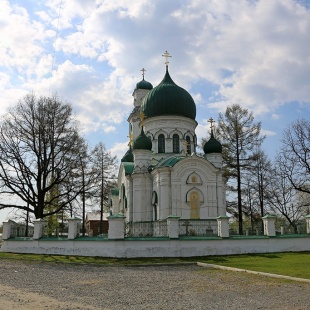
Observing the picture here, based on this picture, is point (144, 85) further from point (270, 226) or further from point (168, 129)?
point (270, 226)

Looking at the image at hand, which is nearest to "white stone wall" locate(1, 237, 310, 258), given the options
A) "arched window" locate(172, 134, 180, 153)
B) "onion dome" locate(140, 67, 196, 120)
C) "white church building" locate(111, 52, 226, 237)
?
"white church building" locate(111, 52, 226, 237)

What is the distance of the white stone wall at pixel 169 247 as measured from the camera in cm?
1797

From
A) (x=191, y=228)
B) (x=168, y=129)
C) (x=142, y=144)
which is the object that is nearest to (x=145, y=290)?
(x=191, y=228)

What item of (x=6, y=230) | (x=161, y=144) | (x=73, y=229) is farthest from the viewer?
(x=161, y=144)

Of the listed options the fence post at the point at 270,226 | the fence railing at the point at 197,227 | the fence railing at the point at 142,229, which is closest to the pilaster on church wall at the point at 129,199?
the fence railing at the point at 142,229

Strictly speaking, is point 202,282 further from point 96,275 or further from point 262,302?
point 96,275

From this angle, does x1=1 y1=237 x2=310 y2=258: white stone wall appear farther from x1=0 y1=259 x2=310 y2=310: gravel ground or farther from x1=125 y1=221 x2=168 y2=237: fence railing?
x1=125 y1=221 x2=168 y2=237: fence railing

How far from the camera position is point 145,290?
984 cm

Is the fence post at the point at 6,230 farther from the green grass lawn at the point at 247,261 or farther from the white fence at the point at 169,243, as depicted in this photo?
the green grass lawn at the point at 247,261

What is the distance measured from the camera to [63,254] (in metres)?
19.4

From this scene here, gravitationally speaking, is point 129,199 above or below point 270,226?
above

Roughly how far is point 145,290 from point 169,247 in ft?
27.6

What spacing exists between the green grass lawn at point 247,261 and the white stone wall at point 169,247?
1.75ft

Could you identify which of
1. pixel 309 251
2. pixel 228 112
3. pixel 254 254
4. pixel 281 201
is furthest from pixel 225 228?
pixel 281 201
